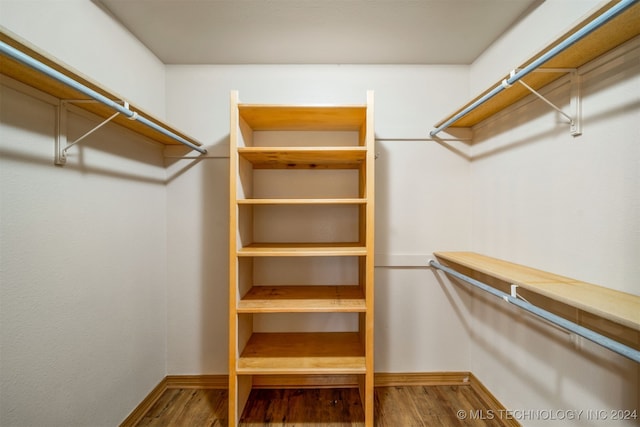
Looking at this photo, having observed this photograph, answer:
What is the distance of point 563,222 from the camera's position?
48.1 inches

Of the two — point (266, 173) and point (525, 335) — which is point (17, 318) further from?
point (525, 335)

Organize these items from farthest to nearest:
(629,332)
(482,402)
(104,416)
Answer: (482,402) < (104,416) < (629,332)

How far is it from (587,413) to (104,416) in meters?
2.25

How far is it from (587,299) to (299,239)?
150cm

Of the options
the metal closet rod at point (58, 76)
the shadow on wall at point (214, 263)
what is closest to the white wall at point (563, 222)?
the shadow on wall at point (214, 263)

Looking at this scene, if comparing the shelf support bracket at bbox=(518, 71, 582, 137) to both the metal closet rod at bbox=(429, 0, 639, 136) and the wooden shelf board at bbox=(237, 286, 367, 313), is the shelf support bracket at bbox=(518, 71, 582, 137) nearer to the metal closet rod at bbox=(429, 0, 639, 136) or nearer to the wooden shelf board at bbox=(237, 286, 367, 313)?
the metal closet rod at bbox=(429, 0, 639, 136)

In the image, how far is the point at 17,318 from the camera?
100cm

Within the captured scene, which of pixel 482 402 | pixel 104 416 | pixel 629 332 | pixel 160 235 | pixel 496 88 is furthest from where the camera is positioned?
pixel 160 235

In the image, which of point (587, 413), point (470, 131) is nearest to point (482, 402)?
point (587, 413)

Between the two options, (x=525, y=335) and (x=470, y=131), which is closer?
(x=525, y=335)

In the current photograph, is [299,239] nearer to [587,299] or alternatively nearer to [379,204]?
[379,204]

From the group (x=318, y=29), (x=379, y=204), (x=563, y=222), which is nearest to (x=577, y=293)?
(x=563, y=222)

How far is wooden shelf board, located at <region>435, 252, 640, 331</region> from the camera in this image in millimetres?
762

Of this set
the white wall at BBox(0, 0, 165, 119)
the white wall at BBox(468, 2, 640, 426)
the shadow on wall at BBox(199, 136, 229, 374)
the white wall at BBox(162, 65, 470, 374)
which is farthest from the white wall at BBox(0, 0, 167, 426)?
the white wall at BBox(468, 2, 640, 426)
